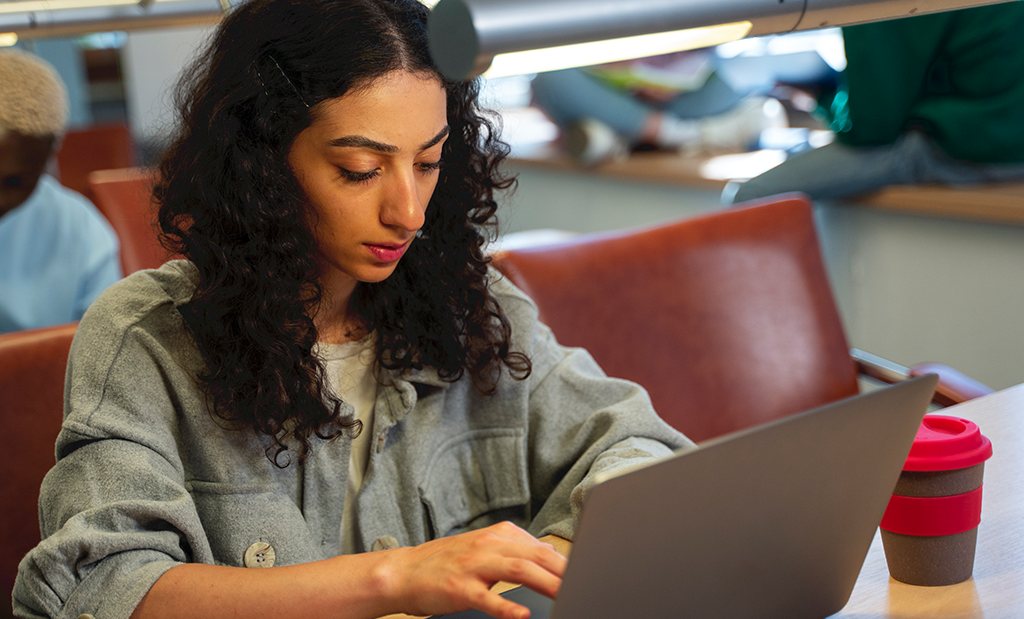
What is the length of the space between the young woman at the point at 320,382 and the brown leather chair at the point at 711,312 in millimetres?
283

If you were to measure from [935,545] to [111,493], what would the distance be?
0.67 m

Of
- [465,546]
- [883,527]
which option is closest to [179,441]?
[465,546]

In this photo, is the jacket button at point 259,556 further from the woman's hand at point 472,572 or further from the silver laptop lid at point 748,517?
the silver laptop lid at point 748,517

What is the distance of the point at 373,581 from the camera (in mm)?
919

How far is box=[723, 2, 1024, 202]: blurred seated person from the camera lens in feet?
7.31

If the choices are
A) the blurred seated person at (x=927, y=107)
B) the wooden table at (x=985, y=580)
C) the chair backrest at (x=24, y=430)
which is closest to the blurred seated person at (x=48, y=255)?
the chair backrest at (x=24, y=430)

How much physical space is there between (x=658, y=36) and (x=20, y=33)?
47.1 inches

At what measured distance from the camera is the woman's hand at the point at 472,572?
2.77 ft

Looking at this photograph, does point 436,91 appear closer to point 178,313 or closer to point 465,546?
point 178,313

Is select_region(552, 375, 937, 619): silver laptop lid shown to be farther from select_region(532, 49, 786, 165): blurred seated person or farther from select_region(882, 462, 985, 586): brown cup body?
select_region(532, 49, 786, 165): blurred seated person

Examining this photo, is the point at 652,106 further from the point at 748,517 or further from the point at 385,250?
the point at 748,517

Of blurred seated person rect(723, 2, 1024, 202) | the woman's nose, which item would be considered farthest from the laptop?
blurred seated person rect(723, 2, 1024, 202)

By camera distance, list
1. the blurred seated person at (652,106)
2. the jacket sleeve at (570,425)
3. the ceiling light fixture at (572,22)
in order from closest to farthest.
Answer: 1. the ceiling light fixture at (572,22)
2. the jacket sleeve at (570,425)
3. the blurred seated person at (652,106)

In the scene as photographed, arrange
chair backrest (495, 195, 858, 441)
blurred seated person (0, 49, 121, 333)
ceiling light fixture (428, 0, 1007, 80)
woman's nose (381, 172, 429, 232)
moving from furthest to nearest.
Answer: blurred seated person (0, 49, 121, 333), chair backrest (495, 195, 858, 441), woman's nose (381, 172, 429, 232), ceiling light fixture (428, 0, 1007, 80)
